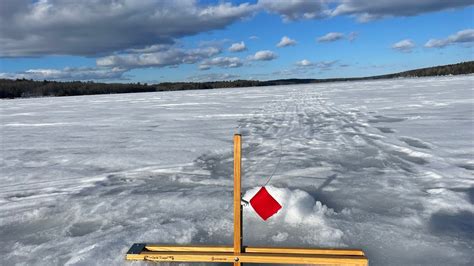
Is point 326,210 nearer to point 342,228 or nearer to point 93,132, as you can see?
point 342,228

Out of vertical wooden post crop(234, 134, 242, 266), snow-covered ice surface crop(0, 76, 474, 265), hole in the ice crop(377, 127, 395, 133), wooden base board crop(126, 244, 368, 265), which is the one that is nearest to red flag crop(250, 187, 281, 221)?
vertical wooden post crop(234, 134, 242, 266)

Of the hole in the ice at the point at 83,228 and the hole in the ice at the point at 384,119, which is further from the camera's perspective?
the hole in the ice at the point at 384,119

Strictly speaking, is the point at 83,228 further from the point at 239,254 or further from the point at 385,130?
the point at 385,130

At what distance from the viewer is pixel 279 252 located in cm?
217

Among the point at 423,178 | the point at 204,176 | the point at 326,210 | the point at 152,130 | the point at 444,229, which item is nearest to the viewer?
the point at 444,229

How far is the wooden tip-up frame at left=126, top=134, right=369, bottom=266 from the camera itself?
6.68 ft

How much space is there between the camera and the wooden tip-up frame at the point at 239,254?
2035mm

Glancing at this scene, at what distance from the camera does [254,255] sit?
2.08 metres

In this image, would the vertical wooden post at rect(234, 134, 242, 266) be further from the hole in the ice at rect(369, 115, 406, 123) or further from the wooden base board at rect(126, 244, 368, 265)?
the hole in the ice at rect(369, 115, 406, 123)

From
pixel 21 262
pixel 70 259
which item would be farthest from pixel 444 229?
pixel 21 262

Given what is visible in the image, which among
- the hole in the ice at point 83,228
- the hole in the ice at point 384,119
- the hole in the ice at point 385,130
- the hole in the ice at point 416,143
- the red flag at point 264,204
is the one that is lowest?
the hole in the ice at point 83,228

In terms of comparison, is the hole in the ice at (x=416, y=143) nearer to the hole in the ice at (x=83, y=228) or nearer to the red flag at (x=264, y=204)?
the red flag at (x=264, y=204)

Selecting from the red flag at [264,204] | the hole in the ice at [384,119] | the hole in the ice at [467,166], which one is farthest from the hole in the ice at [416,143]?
the red flag at [264,204]

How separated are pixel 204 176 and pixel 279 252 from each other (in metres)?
2.30
